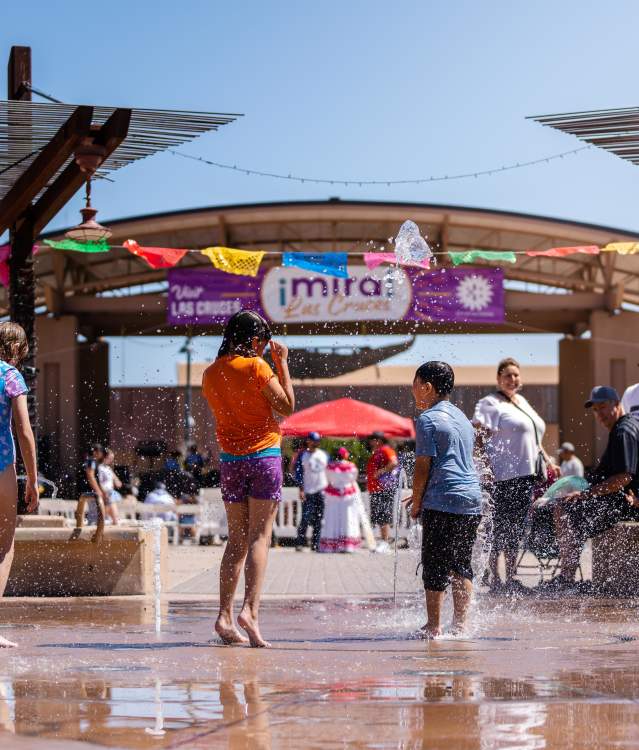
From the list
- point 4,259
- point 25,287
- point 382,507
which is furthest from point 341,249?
point 25,287

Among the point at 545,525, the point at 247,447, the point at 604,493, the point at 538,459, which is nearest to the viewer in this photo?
the point at 247,447

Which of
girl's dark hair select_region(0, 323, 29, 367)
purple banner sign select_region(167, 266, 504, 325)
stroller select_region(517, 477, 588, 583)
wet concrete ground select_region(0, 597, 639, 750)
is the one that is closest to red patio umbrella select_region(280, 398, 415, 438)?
purple banner sign select_region(167, 266, 504, 325)

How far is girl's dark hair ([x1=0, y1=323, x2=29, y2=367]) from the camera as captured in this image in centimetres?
645

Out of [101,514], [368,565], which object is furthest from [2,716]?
[368,565]

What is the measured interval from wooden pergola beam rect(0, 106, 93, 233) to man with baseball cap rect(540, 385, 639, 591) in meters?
4.01

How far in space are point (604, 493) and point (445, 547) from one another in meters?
2.53

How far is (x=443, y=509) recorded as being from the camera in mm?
6676

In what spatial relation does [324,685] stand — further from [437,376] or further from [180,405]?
[180,405]

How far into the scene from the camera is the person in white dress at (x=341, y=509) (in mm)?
17281

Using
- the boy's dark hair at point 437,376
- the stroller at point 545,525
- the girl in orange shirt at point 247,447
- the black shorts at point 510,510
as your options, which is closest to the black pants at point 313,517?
the stroller at point 545,525

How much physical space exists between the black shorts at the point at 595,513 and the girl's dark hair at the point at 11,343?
14.3 ft

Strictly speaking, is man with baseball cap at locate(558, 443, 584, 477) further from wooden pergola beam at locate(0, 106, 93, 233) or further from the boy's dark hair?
the boy's dark hair

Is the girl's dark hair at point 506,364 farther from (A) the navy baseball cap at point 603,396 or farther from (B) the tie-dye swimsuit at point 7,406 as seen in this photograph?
(B) the tie-dye swimsuit at point 7,406

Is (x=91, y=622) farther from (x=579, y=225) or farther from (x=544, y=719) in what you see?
(x=579, y=225)
